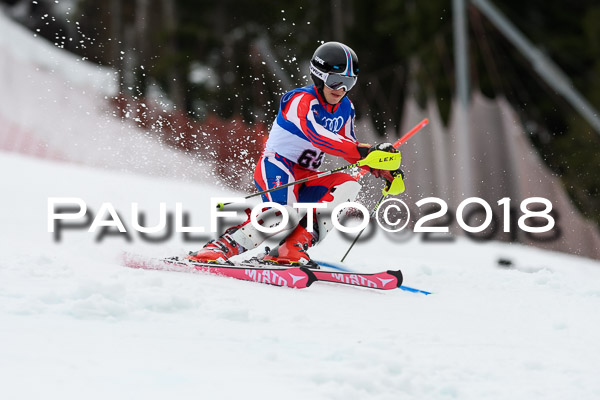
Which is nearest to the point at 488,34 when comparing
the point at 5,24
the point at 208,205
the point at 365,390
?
the point at 208,205

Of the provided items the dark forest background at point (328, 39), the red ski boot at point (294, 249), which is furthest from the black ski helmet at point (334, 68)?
the dark forest background at point (328, 39)

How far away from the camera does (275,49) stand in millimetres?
24078

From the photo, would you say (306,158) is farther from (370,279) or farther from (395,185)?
(370,279)

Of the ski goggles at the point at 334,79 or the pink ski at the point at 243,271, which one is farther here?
the ski goggles at the point at 334,79

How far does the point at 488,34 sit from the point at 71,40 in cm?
2516

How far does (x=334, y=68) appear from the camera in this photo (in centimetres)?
482

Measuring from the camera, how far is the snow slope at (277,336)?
8.48 feet

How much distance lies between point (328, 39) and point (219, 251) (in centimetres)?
1999

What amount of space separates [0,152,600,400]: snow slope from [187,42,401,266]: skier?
0.47m

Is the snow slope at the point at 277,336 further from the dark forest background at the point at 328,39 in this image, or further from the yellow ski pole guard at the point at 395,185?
the dark forest background at the point at 328,39

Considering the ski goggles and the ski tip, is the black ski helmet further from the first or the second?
the ski tip

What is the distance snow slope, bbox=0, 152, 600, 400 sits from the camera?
8.48ft

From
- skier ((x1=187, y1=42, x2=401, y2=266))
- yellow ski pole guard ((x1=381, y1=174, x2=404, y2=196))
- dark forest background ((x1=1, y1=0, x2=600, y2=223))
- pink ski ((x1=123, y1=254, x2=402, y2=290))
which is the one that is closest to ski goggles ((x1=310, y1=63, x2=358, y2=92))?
skier ((x1=187, y1=42, x2=401, y2=266))

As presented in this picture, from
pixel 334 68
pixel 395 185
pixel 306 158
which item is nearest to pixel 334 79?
pixel 334 68
